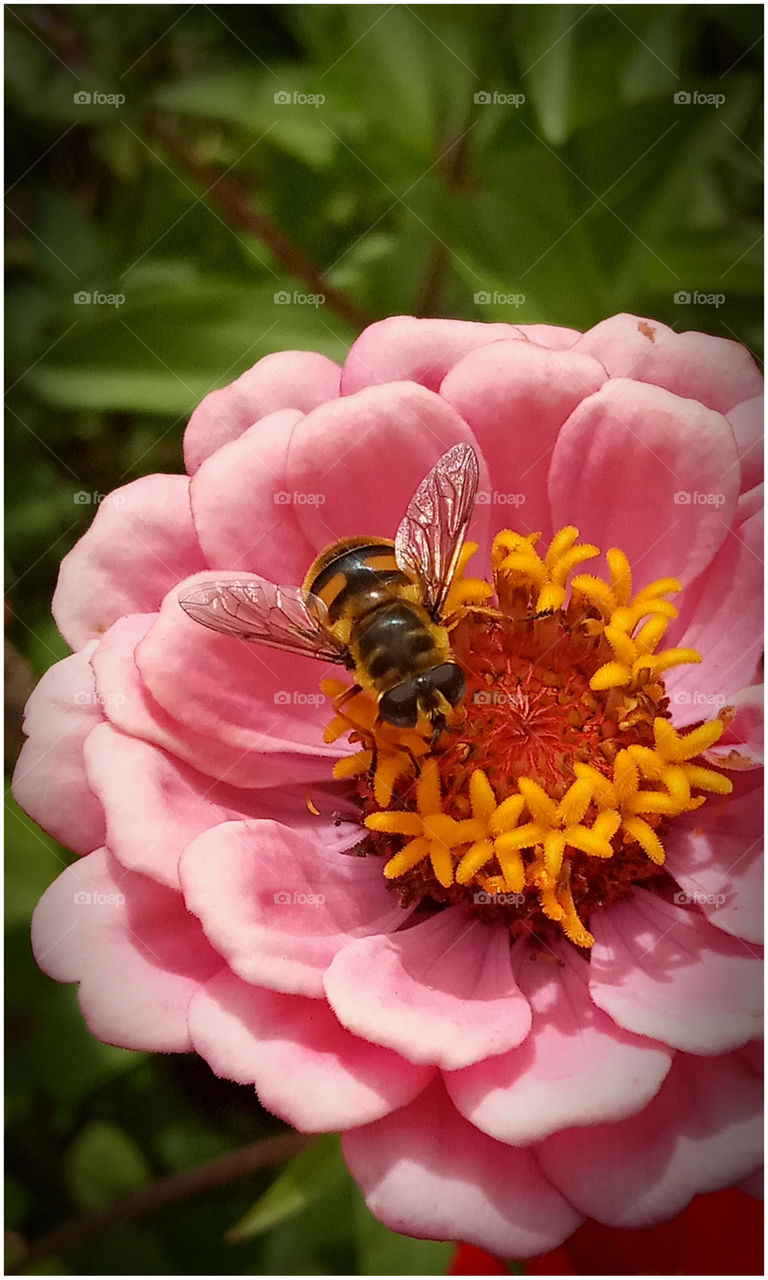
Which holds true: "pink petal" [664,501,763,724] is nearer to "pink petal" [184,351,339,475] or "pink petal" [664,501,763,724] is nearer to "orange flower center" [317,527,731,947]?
"orange flower center" [317,527,731,947]

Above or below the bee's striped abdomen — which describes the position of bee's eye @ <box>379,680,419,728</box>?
below

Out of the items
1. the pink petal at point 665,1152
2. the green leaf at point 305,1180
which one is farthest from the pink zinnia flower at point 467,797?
the green leaf at point 305,1180

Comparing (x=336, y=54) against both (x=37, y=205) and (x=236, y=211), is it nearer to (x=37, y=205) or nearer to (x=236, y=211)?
(x=236, y=211)

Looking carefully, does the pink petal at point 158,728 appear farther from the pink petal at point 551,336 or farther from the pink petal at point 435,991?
the pink petal at point 551,336

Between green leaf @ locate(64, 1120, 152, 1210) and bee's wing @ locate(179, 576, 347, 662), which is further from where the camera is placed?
green leaf @ locate(64, 1120, 152, 1210)

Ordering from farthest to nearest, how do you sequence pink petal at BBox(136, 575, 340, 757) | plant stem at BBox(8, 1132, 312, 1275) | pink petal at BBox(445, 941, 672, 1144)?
1. plant stem at BBox(8, 1132, 312, 1275)
2. pink petal at BBox(136, 575, 340, 757)
3. pink petal at BBox(445, 941, 672, 1144)

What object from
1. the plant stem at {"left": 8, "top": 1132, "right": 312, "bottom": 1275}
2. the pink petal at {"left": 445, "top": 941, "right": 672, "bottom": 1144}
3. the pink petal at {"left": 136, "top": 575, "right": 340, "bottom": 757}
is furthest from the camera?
the plant stem at {"left": 8, "top": 1132, "right": 312, "bottom": 1275}

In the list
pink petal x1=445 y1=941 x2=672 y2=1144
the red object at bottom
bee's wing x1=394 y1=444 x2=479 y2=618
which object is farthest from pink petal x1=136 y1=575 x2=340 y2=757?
the red object at bottom
